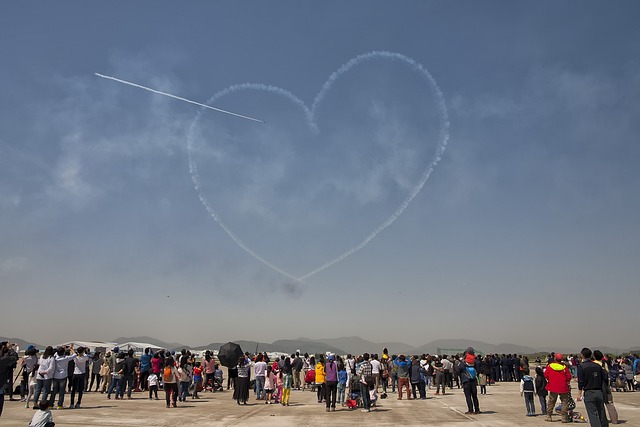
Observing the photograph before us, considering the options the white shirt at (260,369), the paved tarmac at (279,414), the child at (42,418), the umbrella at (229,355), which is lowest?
the paved tarmac at (279,414)

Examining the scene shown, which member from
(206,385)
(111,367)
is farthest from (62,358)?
(206,385)

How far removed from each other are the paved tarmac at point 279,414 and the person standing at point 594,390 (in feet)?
10.6

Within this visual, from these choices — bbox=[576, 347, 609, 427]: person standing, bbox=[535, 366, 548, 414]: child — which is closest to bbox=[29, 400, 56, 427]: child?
bbox=[576, 347, 609, 427]: person standing

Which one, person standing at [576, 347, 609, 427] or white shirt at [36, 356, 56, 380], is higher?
white shirt at [36, 356, 56, 380]

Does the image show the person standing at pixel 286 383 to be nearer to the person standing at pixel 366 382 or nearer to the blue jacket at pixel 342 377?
the blue jacket at pixel 342 377

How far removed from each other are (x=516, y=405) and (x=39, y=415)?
16766 mm

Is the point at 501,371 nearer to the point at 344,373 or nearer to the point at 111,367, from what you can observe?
the point at 344,373

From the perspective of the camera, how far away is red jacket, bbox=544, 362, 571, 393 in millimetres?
13742

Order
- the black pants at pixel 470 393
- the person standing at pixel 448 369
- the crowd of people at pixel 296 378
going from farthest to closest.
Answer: the person standing at pixel 448 369
the black pants at pixel 470 393
the crowd of people at pixel 296 378

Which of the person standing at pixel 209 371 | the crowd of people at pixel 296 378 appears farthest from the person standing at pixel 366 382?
the person standing at pixel 209 371

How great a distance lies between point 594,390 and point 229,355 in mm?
17218

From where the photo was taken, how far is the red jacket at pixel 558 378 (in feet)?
45.1

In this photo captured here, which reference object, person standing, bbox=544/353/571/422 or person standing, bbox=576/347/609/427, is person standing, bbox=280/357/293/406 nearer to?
person standing, bbox=544/353/571/422

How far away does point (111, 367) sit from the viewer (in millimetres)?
22234
